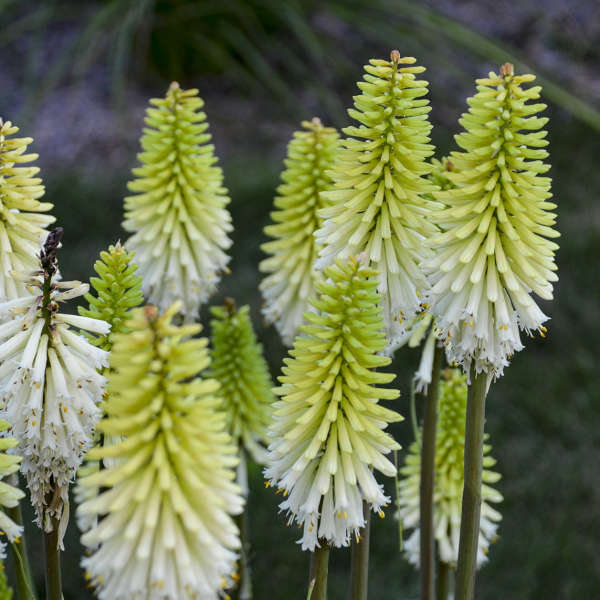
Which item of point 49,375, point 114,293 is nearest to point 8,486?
point 49,375

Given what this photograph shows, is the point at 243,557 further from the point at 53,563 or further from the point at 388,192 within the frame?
the point at 388,192

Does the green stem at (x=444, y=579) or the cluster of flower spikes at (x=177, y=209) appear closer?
the cluster of flower spikes at (x=177, y=209)

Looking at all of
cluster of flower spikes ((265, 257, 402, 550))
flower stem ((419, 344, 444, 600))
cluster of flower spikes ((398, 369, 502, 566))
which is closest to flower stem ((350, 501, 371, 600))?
cluster of flower spikes ((265, 257, 402, 550))

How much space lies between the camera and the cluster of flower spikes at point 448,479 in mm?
3215

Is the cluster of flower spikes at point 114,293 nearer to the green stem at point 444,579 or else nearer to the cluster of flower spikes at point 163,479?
the cluster of flower spikes at point 163,479

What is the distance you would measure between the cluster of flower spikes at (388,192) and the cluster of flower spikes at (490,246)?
12cm

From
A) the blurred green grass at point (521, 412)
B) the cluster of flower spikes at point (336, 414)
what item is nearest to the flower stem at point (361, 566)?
the cluster of flower spikes at point (336, 414)

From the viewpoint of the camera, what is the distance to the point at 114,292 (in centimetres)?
246

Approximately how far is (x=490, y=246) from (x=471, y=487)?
0.69 m

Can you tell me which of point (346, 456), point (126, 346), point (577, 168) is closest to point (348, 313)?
point (346, 456)

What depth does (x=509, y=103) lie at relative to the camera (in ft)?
7.58

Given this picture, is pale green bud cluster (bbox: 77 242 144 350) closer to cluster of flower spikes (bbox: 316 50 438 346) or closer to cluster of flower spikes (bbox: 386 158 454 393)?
cluster of flower spikes (bbox: 316 50 438 346)

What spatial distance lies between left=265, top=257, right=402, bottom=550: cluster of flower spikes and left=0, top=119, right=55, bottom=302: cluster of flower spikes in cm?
103

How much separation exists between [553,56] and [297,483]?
7853mm
